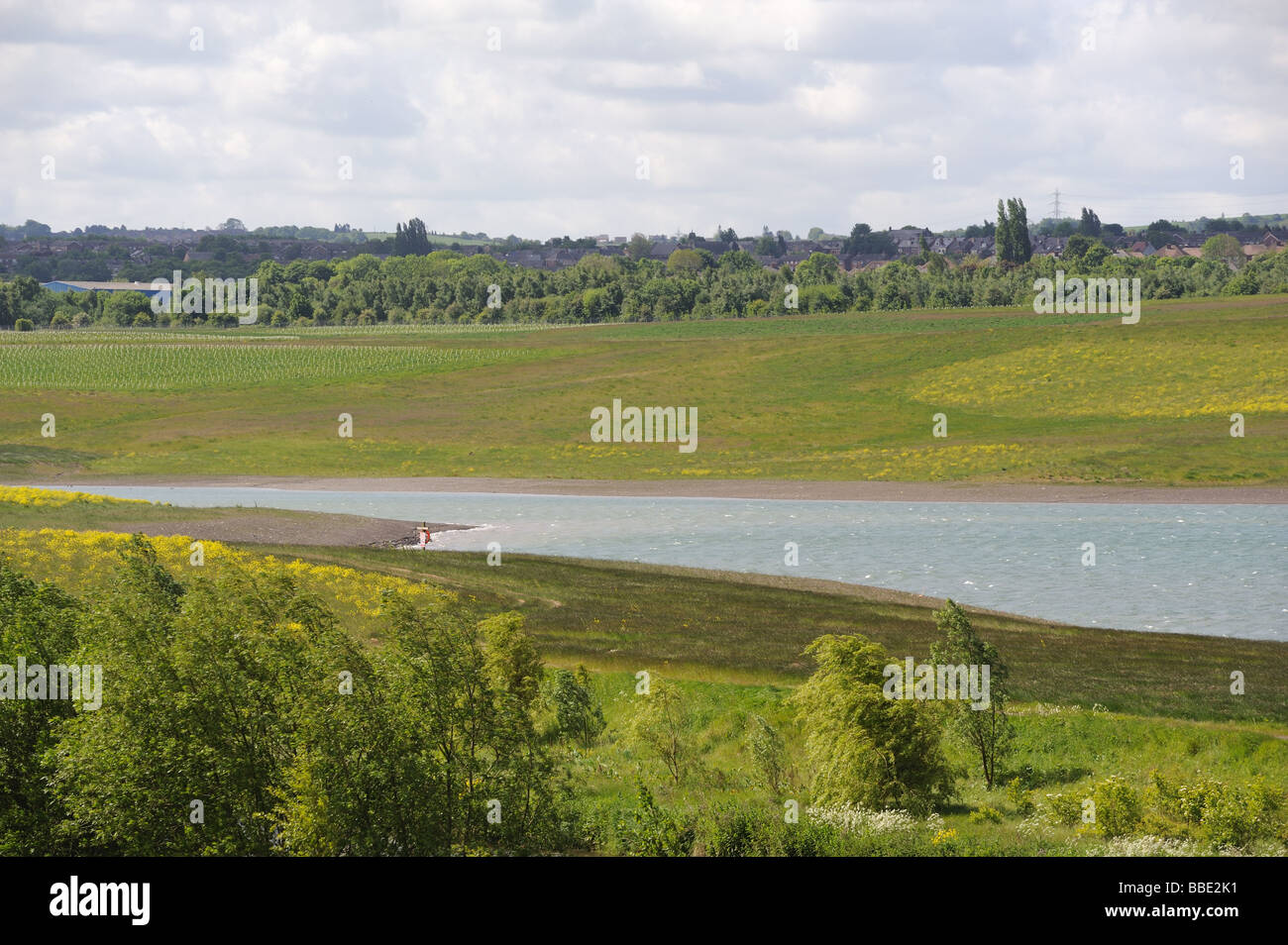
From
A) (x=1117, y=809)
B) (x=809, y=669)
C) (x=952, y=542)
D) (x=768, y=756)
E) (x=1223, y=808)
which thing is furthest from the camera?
(x=952, y=542)

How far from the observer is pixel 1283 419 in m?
88.1

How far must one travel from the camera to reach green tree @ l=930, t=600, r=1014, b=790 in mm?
27812

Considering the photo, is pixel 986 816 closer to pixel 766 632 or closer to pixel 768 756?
pixel 768 756

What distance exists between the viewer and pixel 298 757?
2020cm

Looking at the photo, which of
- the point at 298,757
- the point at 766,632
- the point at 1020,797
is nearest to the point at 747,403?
the point at 766,632

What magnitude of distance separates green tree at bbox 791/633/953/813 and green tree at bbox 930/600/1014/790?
206 centimetres

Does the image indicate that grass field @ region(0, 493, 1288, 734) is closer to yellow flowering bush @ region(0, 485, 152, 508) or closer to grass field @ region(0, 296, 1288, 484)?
yellow flowering bush @ region(0, 485, 152, 508)

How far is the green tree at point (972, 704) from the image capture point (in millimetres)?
27812

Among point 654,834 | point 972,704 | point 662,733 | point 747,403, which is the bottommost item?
point 662,733

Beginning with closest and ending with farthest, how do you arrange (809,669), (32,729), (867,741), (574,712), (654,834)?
(654,834) < (32,729) < (867,741) < (574,712) < (809,669)

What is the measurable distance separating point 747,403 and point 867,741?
280 ft

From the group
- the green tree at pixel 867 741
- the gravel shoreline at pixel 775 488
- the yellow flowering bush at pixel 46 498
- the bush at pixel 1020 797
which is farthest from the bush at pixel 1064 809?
the yellow flowering bush at pixel 46 498

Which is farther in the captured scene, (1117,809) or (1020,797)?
(1020,797)
